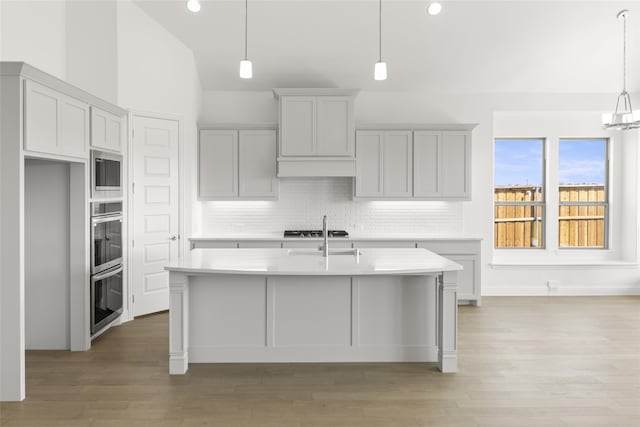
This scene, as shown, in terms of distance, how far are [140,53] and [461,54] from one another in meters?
4.07

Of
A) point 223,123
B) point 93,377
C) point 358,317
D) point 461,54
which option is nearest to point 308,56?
point 223,123

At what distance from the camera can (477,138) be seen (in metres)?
7.60

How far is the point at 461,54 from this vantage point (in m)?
6.93

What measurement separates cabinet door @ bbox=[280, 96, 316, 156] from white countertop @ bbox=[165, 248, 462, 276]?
2119mm

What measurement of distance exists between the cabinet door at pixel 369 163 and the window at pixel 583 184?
297 cm

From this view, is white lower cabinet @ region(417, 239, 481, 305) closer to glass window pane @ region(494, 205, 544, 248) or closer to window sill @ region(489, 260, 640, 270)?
window sill @ region(489, 260, 640, 270)

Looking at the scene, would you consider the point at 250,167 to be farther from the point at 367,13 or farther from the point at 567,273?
the point at 567,273

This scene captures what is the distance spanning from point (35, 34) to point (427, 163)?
4876 mm

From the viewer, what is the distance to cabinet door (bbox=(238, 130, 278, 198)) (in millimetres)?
7211


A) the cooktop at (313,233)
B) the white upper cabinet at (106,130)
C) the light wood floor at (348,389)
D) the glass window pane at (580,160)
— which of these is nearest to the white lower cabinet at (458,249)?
the cooktop at (313,233)

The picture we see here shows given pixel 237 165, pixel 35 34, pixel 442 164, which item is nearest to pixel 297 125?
pixel 237 165

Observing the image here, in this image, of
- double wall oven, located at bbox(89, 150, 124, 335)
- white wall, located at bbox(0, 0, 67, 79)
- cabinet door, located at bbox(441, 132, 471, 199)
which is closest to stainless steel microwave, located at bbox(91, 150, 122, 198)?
double wall oven, located at bbox(89, 150, 124, 335)

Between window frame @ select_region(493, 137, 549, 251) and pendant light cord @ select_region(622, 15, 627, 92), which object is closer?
pendant light cord @ select_region(622, 15, 627, 92)

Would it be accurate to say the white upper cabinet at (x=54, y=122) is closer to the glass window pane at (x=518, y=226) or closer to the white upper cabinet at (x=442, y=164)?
the white upper cabinet at (x=442, y=164)
